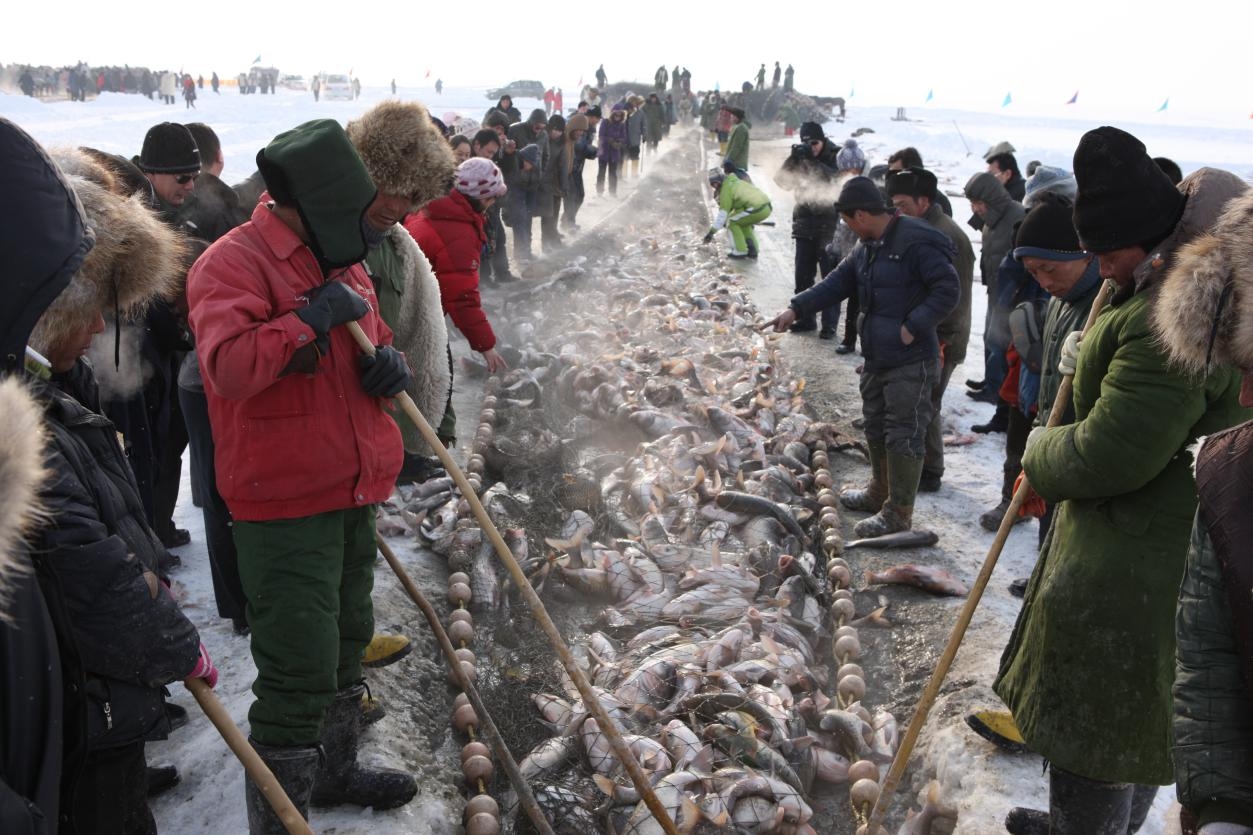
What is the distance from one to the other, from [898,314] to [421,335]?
10.3 feet

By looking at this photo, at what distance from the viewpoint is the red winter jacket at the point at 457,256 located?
5746 millimetres

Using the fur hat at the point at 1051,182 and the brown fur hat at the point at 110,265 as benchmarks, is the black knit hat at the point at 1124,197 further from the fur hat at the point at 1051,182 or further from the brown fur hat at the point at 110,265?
the fur hat at the point at 1051,182

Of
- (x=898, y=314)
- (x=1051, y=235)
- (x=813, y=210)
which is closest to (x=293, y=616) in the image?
(x=1051, y=235)

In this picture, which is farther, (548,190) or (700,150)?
(700,150)

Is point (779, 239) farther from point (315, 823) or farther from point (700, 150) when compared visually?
point (700, 150)

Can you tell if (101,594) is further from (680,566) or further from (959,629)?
(680,566)

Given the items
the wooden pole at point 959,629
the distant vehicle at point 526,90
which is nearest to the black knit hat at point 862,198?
the wooden pole at point 959,629

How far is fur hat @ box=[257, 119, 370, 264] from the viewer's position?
265cm

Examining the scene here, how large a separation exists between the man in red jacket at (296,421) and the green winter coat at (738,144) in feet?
46.9

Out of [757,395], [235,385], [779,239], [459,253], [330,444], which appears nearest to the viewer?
[235,385]

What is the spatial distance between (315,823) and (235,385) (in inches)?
70.3

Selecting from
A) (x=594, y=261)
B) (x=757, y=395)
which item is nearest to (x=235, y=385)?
(x=757, y=395)

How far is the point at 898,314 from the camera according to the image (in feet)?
18.9

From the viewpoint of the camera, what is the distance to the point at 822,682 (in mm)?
4711
